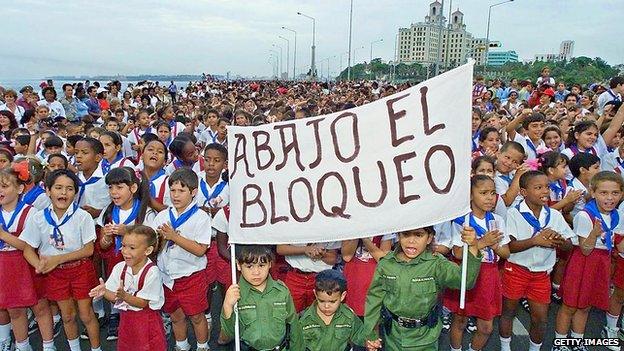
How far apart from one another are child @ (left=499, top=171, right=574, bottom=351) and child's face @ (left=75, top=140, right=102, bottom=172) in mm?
4044

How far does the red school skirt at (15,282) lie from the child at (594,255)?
4428mm

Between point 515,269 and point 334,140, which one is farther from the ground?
point 334,140

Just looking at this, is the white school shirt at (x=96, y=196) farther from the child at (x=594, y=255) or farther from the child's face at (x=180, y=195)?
the child at (x=594, y=255)

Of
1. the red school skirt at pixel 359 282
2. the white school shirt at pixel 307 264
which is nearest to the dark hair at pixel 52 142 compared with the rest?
the white school shirt at pixel 307 264

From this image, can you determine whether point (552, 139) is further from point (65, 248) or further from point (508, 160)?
point (65, 248)

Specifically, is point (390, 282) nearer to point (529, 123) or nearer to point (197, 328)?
point (197, 328)

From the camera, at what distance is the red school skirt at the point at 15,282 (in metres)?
3.84

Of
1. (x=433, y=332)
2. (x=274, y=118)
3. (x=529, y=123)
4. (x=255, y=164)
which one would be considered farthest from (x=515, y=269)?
(x=274, y=118)

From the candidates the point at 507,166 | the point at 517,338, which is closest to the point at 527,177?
the point at 507,166

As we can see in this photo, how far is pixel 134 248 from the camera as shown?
3.44 m

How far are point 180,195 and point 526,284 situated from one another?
288cm

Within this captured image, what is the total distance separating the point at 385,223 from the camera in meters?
2.81

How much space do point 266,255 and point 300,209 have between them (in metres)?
0.47

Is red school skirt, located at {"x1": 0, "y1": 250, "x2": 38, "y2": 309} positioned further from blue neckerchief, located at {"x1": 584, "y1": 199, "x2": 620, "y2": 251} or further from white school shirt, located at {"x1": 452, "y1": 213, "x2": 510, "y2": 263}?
blue neckerchief, located at {"x1": 584, "y1": 199, "x2": 620, "y2": 251}
